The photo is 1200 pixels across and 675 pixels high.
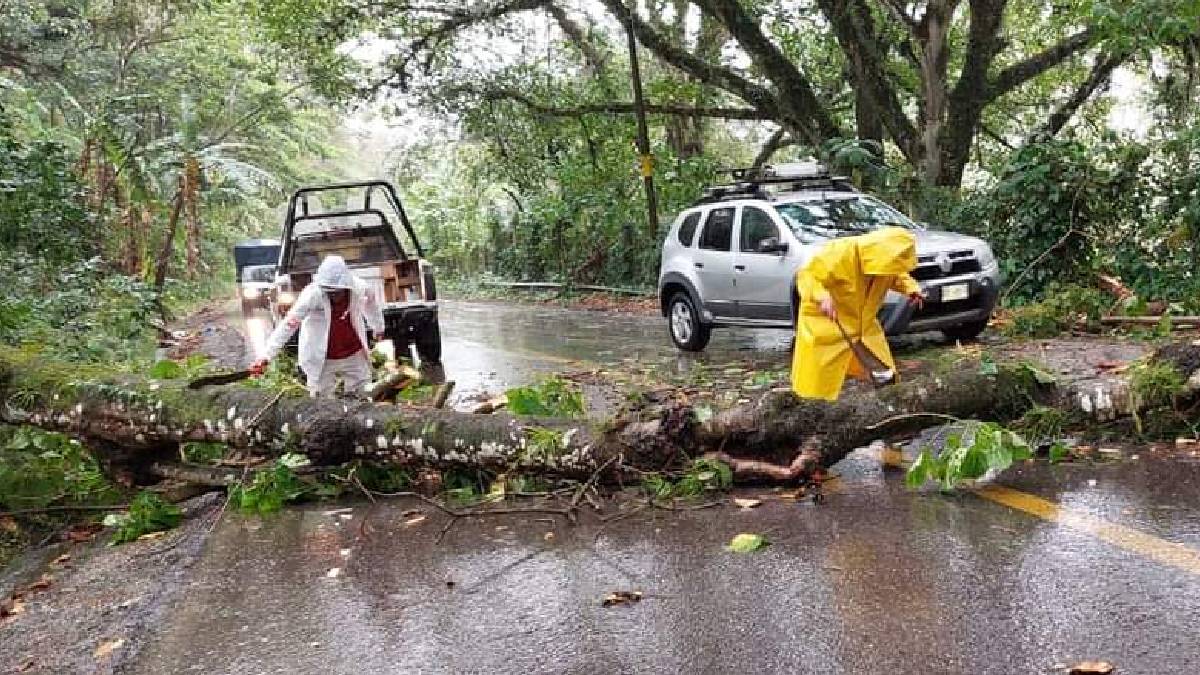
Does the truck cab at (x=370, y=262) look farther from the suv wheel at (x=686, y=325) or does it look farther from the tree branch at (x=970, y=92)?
the tree branch at (x=970, y=92)

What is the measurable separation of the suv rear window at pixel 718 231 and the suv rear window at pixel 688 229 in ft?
0.70

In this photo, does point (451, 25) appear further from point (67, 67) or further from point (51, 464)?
point (51, 464)

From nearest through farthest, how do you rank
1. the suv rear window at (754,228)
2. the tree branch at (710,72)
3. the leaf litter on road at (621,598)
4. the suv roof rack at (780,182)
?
the leaf litter on road at (621,598)
the suv rear window at (754,228)
the suv roof rack at (780,182)
the tree branch at (710,72)

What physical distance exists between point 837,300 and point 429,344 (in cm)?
665

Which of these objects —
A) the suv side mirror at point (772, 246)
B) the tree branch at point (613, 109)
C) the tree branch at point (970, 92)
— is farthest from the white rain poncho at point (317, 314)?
the tree branch at point (613, 109)

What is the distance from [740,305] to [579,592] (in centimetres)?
732

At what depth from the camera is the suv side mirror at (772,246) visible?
10.6 metres

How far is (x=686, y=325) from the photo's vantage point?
40.2ft

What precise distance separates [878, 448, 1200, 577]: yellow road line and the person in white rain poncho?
4.67 meters

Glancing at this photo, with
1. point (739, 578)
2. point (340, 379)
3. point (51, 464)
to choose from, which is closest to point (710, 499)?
point (739, 578)

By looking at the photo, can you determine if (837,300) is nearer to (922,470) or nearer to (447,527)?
(922,470)

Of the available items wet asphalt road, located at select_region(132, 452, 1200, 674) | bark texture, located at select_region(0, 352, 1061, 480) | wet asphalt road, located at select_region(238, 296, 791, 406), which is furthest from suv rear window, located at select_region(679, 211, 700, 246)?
wet asphalt road, located at select_region(132, 452, 1200, 674)

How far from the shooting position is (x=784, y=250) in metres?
10.6

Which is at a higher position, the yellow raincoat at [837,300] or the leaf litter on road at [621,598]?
the yellow raincoat at [837,300]
